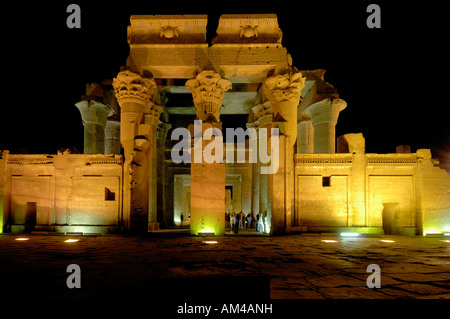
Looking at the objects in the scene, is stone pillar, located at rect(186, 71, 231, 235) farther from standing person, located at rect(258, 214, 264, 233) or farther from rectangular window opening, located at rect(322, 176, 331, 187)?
rectangular window opening, located at rect(322, 176, 331, 187)

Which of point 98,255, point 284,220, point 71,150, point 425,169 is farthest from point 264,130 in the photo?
point 98,255

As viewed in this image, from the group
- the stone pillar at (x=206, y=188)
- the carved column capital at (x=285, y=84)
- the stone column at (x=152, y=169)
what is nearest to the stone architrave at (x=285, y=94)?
the carved column capital at (x=285, y=84)

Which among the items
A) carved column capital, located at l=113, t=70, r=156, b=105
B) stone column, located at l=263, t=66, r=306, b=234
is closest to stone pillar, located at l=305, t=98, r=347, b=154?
stone column, located at l=263, t=66, r=306, b=234

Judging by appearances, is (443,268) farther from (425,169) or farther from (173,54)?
(173,54)

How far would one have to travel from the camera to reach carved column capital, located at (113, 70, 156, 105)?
42.6 feet

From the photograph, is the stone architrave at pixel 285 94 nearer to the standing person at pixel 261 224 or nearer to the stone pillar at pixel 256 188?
the standing person at pixel 261 224

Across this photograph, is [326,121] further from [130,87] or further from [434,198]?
[130,87]

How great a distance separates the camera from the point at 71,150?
542 inches

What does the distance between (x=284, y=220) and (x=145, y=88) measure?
866 centimetres

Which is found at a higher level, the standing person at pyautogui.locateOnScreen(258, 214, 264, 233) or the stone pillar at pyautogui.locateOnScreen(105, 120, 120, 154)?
the stone pillar at pyautogui.locateOnScreen(105, 120, 120, 154)

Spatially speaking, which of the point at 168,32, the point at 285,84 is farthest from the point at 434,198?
the point at 168,32

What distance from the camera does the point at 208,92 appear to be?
1292 cm

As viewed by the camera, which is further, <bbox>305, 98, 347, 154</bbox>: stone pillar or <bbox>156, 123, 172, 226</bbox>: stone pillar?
<bbox>156, 123, 172, 226</bbox>: stone pillar

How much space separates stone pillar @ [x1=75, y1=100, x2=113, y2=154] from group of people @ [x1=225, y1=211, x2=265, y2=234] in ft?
28.7
